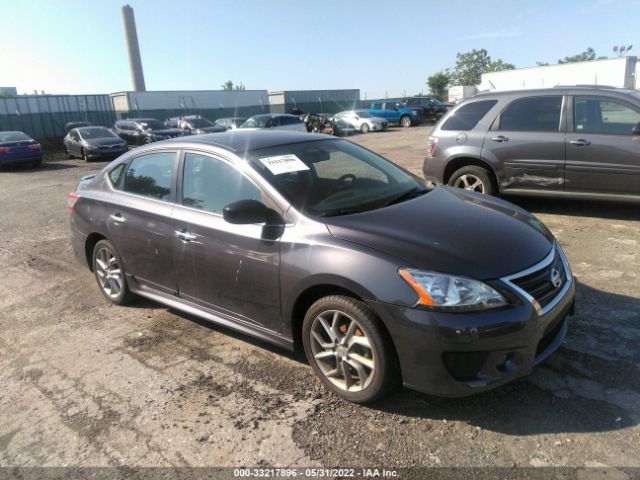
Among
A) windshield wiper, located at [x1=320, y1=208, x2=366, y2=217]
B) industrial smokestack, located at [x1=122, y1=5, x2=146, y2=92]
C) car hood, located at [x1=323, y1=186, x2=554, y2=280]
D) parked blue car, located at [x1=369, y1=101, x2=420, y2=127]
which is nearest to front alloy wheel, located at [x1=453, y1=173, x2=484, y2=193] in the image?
car hood, located at [x1=323, y1=186, x2=554, y2=280]

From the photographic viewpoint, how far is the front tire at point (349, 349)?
276cm

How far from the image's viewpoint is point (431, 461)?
2.50 m

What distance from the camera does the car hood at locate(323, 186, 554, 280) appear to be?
272 cm

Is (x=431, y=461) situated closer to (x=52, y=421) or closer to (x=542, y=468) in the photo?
(x=542, y=468)

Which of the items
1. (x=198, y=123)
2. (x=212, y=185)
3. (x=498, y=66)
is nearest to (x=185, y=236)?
(x=212, y=185)

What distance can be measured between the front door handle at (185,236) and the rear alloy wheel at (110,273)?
3.55 feet

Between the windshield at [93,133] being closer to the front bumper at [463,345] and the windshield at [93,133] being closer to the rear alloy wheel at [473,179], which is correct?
the rear alloy wheel at [473,179]

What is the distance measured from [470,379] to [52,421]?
99.8 inches

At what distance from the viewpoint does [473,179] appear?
7195 millimetres

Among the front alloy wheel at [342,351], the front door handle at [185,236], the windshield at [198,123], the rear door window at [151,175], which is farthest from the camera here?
the windshield at [198,123]

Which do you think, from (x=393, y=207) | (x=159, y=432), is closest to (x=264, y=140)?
(x=393, y=207)

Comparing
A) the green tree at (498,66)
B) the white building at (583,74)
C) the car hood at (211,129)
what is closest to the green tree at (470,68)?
the green tree at (498,66)

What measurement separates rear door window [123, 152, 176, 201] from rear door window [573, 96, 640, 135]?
5133 mm

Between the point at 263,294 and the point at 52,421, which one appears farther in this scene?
the point at 263,294
